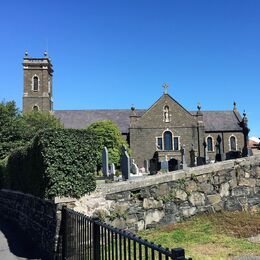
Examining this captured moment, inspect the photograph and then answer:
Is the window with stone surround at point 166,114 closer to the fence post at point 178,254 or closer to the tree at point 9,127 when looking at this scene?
the tree at point 9,127

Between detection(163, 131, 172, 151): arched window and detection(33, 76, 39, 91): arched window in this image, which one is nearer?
detection(163, 131, 172, 151): arched window

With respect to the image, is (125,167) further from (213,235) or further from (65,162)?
(213,235)

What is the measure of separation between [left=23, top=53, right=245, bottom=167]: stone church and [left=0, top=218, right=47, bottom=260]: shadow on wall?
36.1 m

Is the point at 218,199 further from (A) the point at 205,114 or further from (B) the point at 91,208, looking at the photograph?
(A) the point at 205,114

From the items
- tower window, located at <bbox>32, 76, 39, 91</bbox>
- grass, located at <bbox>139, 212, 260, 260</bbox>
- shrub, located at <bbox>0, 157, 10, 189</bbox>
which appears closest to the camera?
grass, located at <bbox>139, 212, 260, 260</bbox>

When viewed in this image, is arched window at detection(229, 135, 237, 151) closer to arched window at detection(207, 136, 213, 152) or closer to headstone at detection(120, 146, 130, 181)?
arched window at detection(207, 136, 213, 152)

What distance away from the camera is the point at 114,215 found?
9.77m

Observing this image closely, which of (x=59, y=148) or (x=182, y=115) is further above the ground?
(x=182, y=115)

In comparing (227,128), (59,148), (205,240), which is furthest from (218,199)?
(227,128)

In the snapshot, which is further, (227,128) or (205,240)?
(227,128)

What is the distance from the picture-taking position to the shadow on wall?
9.01 meters

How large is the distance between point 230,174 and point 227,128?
46.7m

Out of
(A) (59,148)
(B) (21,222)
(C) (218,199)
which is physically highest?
(A) (59,148)

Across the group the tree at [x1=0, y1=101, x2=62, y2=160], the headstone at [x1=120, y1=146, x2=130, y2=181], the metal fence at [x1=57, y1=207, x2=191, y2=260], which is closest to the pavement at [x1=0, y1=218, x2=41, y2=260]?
the metal fence at [x1=57, y1=207, x2=191, y2=260]
